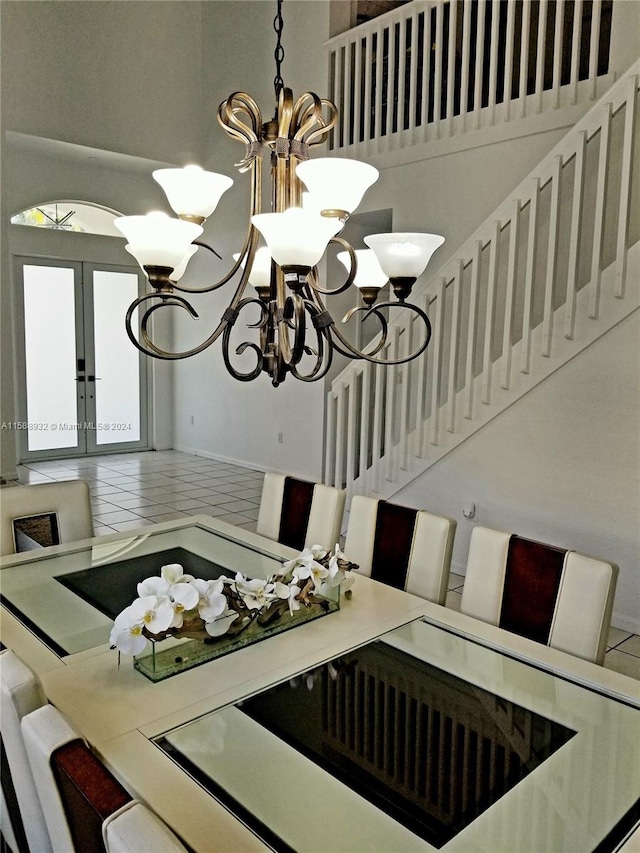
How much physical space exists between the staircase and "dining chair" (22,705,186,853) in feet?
10.9

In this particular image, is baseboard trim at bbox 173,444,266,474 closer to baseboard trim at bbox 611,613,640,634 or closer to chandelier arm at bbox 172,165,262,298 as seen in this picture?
baseboard trim at bbox 611,613,640,634

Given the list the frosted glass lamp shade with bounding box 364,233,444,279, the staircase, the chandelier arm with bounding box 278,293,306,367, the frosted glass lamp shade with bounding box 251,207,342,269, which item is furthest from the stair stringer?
the frosted glass lamp shade with bounding box 251,207,342,269

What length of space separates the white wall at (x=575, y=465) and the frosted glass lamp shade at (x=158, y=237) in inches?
102

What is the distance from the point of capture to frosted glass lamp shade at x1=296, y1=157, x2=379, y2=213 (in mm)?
1811

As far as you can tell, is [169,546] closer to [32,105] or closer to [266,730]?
[266,730]

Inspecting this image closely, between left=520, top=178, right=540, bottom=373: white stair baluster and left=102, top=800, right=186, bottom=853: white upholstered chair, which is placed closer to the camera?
left=102, top=800, right=186, bottom=853: white upholstered chair

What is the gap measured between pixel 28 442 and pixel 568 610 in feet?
23.0

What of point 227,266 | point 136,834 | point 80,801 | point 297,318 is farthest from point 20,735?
point 227,266

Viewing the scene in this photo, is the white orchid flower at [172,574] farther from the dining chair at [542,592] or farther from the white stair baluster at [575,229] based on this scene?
the white stair baluster at [575,229]

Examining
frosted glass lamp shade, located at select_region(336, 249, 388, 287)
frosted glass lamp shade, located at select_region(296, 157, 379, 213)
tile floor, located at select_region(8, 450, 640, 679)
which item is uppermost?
frosted glass lamp shade, located at select_region(296, 157, 379, 213)

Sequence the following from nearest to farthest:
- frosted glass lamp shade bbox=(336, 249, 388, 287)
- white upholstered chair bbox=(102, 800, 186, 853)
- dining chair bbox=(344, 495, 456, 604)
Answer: white upholstered chair bbox=(102, 800, 186, 853)
dining chair bbox=(344, 495, 456, 604)
frosted glass lamp shade bbox=(336, 249, 388, 287)

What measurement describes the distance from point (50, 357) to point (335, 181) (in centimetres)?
654

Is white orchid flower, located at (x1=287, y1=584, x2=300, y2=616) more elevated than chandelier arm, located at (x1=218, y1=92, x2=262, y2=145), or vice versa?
chandelier arm, located at (x1=218, y1=92, x2=262, y2=145)

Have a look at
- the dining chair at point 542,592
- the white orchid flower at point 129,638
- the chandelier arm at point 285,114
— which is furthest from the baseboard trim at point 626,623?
the chandelier arm at point 285,114
